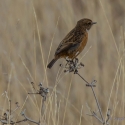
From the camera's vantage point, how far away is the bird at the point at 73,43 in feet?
15.6

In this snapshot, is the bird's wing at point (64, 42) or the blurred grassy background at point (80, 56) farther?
the blurred grassy background at point (80, 56)

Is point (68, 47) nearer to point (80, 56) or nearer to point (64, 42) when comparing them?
point (64, 42)

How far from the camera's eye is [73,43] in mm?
4855

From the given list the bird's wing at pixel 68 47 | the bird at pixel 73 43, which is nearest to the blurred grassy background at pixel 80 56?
the bird at pixel 73 43

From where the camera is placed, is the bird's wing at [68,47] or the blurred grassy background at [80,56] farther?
the blurred grassy background at [80,56]

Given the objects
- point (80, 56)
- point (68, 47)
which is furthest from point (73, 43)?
point (80, 56)

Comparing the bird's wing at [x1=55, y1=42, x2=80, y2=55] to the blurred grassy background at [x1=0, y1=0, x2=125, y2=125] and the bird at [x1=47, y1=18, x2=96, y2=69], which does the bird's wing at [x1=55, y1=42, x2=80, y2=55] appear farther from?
the blurred grassy background at [x1=0, y1=0, x2=125, y2=125]

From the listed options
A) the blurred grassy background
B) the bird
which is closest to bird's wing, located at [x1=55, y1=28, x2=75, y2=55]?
the bird

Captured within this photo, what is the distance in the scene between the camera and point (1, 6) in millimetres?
6375

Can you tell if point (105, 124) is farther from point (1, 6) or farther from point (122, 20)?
point (122, 20)

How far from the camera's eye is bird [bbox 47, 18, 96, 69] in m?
4.75

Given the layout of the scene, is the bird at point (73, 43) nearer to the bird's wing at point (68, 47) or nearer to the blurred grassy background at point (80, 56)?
the bird's wing at point (68, 47)

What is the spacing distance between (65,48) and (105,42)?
1430 millimetres

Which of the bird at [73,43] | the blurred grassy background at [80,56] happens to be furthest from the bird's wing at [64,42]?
the blurred grassy background at [80,56]
